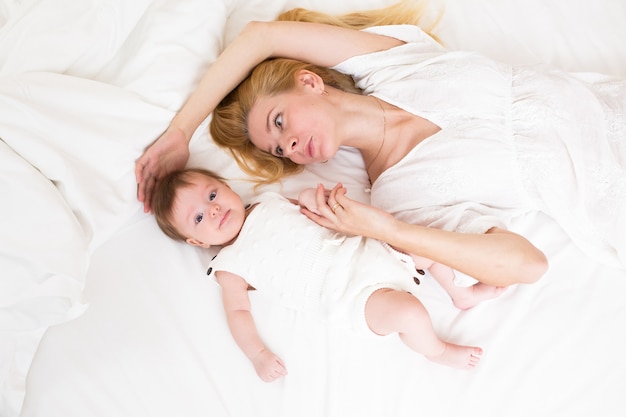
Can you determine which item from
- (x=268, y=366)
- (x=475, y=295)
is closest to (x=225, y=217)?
(x=268, y=366)

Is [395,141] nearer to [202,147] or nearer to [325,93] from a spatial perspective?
[325,93]

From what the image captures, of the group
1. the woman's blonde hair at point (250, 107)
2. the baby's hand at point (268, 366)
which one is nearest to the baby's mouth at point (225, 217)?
the woman's blonde hair at point (250, 107)

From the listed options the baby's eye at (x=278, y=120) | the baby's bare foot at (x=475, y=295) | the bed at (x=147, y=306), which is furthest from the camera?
the baby's eye at (x=278, y=120)

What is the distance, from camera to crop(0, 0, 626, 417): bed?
1.37 meters

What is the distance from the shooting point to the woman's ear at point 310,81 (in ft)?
5.51

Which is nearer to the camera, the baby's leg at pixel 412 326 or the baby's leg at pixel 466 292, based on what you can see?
the baby's leg at pixel 412 326

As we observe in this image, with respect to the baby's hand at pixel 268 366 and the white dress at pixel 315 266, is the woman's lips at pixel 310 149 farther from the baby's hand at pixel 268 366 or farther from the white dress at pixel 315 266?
the baby's hand at pixel 268 366

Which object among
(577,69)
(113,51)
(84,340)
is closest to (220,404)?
(84,340)

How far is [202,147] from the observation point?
1.77m

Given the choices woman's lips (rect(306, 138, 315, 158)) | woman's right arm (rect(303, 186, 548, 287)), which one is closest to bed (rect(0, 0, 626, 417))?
woman's right arm (rect(303, 186, 548, 287))

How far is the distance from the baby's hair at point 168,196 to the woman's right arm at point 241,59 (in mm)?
42

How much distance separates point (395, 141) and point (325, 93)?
0.78 ft

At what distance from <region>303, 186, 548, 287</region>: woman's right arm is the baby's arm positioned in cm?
31

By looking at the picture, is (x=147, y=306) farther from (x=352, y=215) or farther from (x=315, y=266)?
(x=352, y=215)
